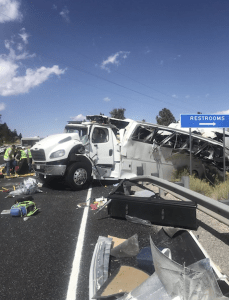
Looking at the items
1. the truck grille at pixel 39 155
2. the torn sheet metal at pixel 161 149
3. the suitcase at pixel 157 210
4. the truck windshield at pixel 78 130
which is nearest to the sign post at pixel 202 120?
the torn sheet metal at pixel 161 149

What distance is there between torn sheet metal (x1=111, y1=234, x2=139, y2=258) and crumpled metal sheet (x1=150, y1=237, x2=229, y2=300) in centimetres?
133

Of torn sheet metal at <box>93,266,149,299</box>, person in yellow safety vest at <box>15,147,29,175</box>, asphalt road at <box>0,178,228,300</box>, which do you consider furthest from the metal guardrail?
person in yellow safety vest at <box>15,147,29,175</box>

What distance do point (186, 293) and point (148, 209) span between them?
8.74 feet

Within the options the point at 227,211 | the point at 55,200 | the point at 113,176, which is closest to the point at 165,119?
the point at 113,176

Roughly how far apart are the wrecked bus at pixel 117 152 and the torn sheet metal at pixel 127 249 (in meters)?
4.39

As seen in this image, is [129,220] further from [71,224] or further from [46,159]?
[46,159]

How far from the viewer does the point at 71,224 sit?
4832mm

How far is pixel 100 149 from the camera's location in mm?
8938

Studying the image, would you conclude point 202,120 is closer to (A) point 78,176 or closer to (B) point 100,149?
(B) point 100,149

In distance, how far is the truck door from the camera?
29.1 feet

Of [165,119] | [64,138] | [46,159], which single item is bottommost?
[46,159]

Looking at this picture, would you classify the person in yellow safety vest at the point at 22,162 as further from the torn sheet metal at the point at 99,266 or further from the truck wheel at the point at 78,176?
the torn sheet metal at the point at 99,266

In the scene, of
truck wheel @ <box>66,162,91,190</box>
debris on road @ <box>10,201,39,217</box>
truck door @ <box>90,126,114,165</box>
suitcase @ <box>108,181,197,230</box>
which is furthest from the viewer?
truck door @ <box>90,126,114,165</box>

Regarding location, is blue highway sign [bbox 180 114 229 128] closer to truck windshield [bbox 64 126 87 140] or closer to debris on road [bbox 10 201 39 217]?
truck windshield [bbox 64 126 87 140]
